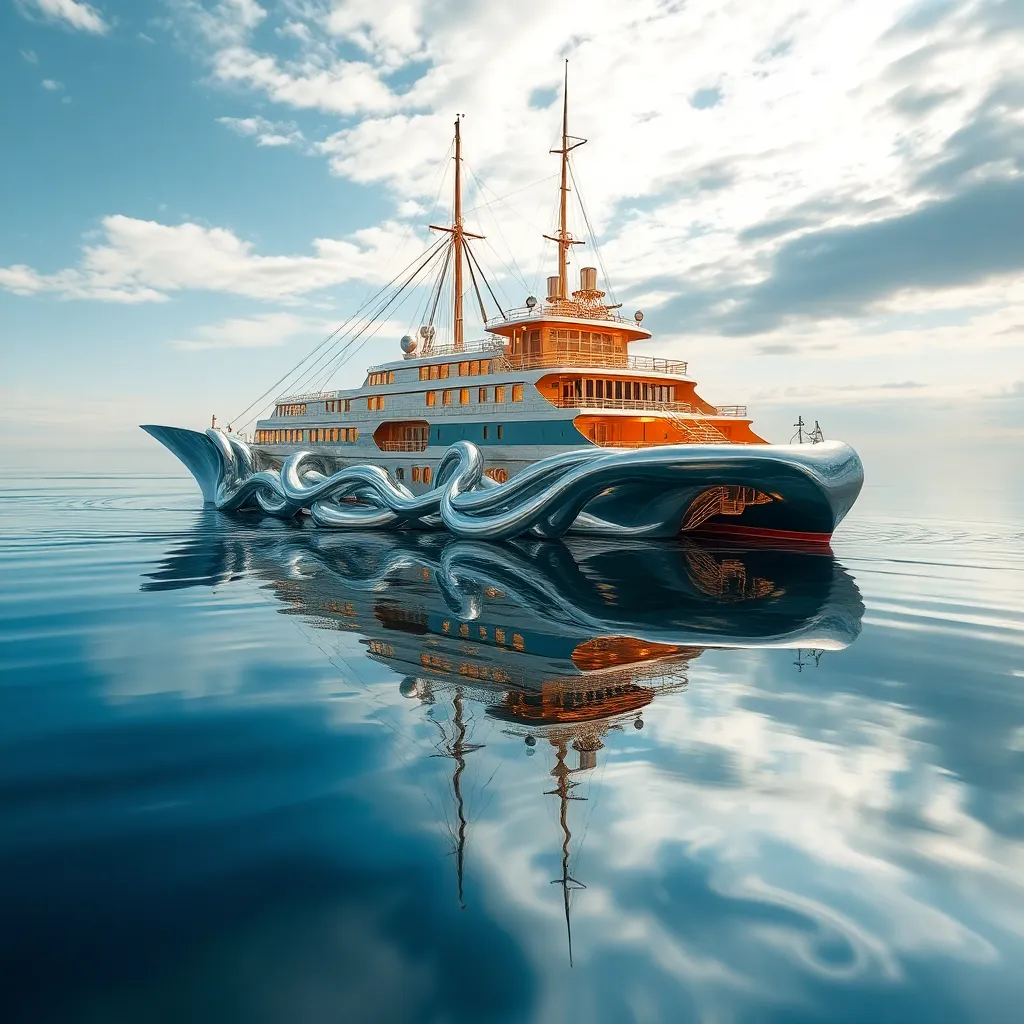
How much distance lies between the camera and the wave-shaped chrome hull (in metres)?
21.5

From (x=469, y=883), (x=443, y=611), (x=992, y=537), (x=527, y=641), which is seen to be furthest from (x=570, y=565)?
(x=992, y=537)

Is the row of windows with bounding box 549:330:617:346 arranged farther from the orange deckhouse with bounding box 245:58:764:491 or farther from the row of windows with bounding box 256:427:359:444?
the row of windows with bounding box 256:427:359:444

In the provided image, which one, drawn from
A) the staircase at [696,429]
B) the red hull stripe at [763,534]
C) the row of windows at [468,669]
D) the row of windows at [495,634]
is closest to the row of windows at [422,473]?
the staircase at [696,429]

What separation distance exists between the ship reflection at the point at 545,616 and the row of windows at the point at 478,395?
7.61m

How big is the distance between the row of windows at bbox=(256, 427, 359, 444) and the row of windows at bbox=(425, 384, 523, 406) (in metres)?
6.30

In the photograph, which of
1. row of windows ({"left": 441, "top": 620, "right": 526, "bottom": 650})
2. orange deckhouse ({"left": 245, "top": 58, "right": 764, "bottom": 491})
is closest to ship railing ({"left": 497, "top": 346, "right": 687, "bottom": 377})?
orange deckhouse ({"left": 245, "top": 58, "right": 764, "bottom": 491})

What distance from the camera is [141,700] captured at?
355 inches

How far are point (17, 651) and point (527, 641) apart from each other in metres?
8.24

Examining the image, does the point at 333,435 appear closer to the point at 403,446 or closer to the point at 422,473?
the point at 403,446

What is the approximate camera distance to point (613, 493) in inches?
1090

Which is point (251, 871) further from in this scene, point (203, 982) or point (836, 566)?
point (836, 566)

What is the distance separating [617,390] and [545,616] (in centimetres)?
2018

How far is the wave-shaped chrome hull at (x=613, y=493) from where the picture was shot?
21516mm

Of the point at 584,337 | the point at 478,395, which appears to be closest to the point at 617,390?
the point at 584,337
